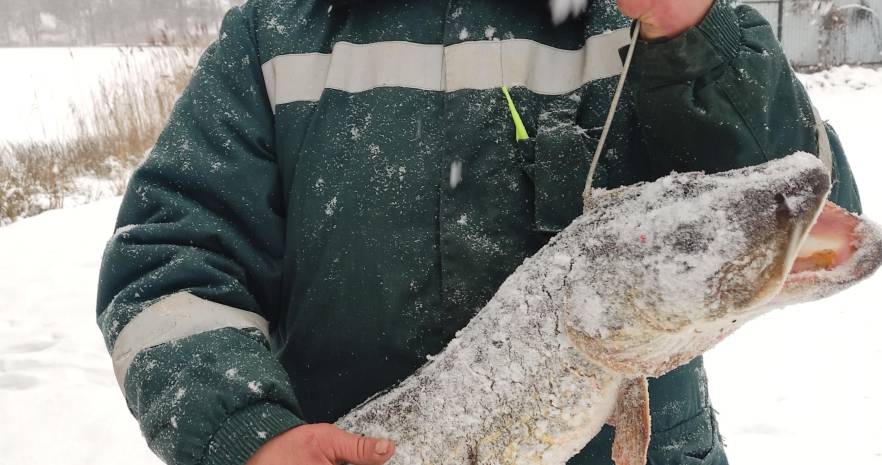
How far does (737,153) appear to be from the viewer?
1.34m

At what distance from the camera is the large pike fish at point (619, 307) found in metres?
1.10

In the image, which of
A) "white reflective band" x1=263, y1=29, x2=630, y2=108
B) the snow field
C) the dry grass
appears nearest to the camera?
"white reflective band" x1=263, y1=29, x2=630, y2=108

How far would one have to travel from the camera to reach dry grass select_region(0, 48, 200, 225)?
8.16 m

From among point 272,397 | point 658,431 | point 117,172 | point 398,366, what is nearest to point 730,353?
point 658,431

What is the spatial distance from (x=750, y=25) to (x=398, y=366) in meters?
0.99

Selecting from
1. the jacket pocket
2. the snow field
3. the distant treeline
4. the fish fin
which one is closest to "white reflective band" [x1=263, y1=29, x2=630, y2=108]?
the jacket pocket

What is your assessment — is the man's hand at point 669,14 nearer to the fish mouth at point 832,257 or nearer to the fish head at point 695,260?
the fish head at point 695,260

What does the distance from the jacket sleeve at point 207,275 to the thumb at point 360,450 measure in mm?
96

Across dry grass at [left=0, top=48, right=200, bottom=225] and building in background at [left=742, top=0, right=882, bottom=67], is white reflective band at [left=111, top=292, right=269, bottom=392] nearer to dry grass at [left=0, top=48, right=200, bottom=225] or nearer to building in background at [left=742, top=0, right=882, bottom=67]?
dry grass at [left=0, top=48, right=200, bottom=225]

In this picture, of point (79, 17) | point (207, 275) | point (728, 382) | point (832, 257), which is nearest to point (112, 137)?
point (728, 382)

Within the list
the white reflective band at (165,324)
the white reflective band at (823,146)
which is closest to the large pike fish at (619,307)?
the white reflective band at (823,146)

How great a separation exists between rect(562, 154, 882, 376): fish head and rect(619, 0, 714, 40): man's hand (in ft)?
0.88

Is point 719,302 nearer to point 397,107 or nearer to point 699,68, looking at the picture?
point 699,68

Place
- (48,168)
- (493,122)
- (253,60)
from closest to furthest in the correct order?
(493,122)
(253,60)
(48,168)
